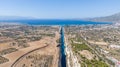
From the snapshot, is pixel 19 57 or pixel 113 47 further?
pixel 113 47

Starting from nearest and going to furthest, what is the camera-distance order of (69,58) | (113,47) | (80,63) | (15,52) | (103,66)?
(103,66), (80,63), (69,58), (15,52), (113,47)

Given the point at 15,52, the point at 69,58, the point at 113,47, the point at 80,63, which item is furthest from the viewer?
the point at 113,47

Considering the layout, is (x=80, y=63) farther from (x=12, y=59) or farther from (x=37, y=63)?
(x=12, y=59)

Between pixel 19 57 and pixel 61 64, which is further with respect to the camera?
pixel 19 57

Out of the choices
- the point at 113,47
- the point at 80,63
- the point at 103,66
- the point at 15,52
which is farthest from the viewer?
the point at 113,47

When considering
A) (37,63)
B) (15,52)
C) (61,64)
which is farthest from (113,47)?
(15,52)

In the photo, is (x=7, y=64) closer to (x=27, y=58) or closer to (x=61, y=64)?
(x=27, y=58)

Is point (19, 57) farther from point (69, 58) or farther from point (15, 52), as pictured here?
point (69, 58)

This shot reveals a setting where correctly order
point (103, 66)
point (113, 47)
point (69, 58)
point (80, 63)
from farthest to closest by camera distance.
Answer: point (113, 47) → point (69, 58) → point (80, 63) → point (103, 66)

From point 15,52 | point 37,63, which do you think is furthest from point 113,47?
point 15,52
